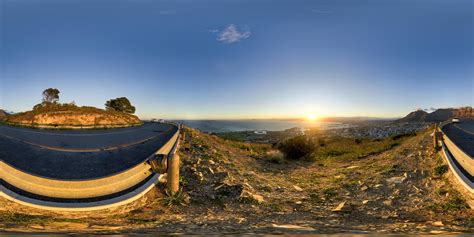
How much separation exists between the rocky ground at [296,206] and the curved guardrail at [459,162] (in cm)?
44

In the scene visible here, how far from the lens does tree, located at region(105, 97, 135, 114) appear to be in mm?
52406

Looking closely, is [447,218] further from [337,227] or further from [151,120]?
[151,120]

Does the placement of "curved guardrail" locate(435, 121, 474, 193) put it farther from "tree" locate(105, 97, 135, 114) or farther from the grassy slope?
"tree" locate(105, 97, 135, 114)

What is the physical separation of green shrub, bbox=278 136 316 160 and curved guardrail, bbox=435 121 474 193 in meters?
9.64

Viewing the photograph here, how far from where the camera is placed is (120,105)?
173 feet

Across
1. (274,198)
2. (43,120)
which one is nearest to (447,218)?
(274,198)

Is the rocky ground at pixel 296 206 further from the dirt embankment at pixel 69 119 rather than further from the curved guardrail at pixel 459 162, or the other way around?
the dirt embankment at pixel 69 119

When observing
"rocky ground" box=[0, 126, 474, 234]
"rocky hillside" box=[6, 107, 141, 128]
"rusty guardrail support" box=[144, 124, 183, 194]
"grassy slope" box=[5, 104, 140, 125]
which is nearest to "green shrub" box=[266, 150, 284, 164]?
"rocky ground" box=[0, 126, 474, 234]

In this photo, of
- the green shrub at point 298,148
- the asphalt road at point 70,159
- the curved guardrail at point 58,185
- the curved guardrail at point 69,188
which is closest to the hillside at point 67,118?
the asphalt road at point 70,159

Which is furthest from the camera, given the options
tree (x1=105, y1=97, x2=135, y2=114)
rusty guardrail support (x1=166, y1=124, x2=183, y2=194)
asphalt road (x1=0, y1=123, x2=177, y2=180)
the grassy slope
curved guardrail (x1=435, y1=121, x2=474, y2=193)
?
tree (x1=105, y1=97, x2=135, y2=114)

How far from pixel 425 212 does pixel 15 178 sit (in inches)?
502

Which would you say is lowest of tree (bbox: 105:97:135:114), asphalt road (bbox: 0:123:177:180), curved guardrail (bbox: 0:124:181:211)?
curved guardrail (bbox: 0:124:181:211)

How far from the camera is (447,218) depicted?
813cm

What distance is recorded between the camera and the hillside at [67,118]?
2820 cm
